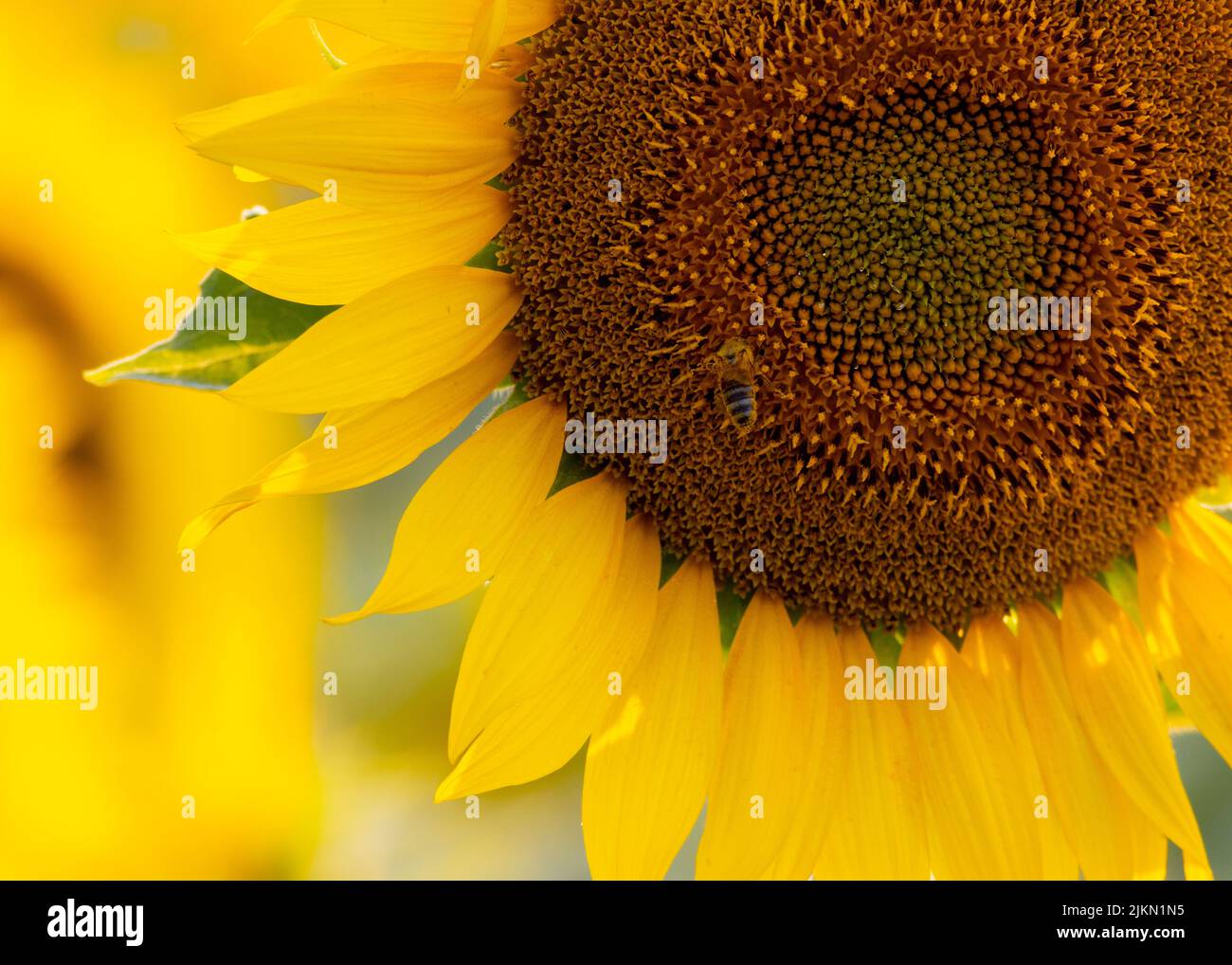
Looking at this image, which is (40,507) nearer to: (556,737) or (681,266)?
(556,737)

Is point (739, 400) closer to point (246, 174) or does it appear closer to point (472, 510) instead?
point (472, 510)

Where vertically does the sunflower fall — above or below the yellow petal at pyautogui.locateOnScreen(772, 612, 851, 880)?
above

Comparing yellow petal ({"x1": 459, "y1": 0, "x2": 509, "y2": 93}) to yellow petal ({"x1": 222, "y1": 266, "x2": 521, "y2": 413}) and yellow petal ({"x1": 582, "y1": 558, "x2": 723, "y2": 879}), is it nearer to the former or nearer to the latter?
yellow petal ({"x1": 222, "y1": 266, "x2": 521, "y2": 413})

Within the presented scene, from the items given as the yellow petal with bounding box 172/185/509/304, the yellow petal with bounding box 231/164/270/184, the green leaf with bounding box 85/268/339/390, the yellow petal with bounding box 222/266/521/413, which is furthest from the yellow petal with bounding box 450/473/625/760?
the yellow petal with bounding box 231/164/270/184

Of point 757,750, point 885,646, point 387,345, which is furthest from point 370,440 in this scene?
point 885,646

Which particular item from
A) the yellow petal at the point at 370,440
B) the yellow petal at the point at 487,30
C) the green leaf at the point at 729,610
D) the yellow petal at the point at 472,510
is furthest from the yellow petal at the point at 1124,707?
the yellow petal at the point at 487,30
